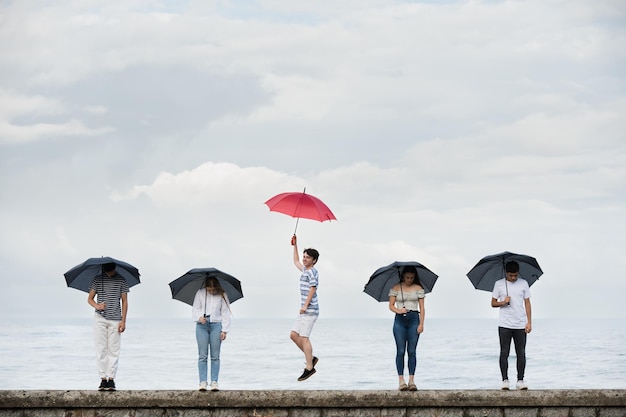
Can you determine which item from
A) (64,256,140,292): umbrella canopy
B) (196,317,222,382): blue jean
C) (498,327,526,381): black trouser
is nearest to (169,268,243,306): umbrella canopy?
(196,317,222,382): blue jean

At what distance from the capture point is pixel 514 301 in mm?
11203

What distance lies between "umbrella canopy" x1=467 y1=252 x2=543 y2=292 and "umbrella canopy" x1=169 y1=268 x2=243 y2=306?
319cm

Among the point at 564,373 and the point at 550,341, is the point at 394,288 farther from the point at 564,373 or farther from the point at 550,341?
the point at 550,341

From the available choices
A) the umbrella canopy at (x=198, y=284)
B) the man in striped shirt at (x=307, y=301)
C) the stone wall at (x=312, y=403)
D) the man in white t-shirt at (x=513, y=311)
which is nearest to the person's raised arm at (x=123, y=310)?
the umbrella canopy at (x=198, y=284)

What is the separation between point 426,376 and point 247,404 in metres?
31.4

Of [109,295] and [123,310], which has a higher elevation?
[109,295]

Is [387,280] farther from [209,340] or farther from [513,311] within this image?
[209,340]

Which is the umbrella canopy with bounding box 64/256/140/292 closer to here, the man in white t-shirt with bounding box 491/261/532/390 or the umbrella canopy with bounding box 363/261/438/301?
the umbrella canopy with bounding box 363/261/438/301

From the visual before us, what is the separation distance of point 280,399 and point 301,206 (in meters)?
2.71

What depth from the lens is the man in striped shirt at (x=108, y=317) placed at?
36.6 ft

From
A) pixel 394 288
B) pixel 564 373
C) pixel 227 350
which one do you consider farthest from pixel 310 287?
pixel 227 350

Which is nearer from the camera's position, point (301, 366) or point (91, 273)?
point (91, 273)

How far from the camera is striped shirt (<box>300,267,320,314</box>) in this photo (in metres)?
11.3

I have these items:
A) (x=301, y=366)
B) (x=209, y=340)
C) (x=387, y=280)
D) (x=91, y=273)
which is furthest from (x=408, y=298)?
(x=301, y=366)
